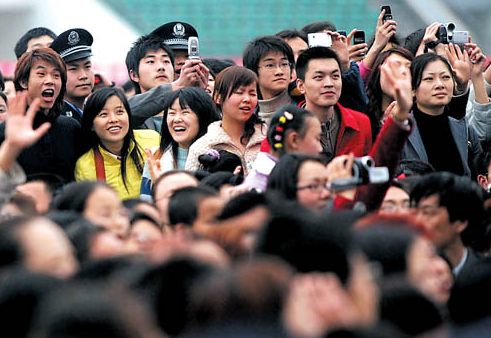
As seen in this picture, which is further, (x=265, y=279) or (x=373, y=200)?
(x=373, y=200)

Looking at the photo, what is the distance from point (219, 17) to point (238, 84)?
53.2 ft

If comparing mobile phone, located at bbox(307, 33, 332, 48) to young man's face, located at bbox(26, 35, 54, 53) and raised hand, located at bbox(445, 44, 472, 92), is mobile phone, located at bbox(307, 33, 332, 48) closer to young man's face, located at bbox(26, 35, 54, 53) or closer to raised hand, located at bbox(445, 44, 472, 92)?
raised hand, located at bbox(445, 44, 472, 92)

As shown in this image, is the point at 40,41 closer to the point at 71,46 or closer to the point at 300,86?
the point at 71,46

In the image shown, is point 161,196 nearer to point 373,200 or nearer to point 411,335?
point 373,200

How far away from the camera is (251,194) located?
3652 mm

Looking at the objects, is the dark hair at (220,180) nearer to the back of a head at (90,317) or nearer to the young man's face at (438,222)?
the young man's face at (438,222)

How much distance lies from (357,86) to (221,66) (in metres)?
1.23

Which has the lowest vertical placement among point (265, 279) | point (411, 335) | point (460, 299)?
point (460, 299)

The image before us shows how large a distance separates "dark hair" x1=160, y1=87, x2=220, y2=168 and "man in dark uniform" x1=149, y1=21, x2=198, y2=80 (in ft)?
3.63

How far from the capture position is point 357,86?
5.60 metres

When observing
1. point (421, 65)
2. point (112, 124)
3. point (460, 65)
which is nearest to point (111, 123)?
point (112, 124)

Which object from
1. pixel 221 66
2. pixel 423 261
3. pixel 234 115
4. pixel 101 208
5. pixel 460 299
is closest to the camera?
pixel 423 261

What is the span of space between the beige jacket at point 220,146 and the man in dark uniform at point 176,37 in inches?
53.6

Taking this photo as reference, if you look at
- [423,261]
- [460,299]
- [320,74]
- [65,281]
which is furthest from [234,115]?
[65,281]
